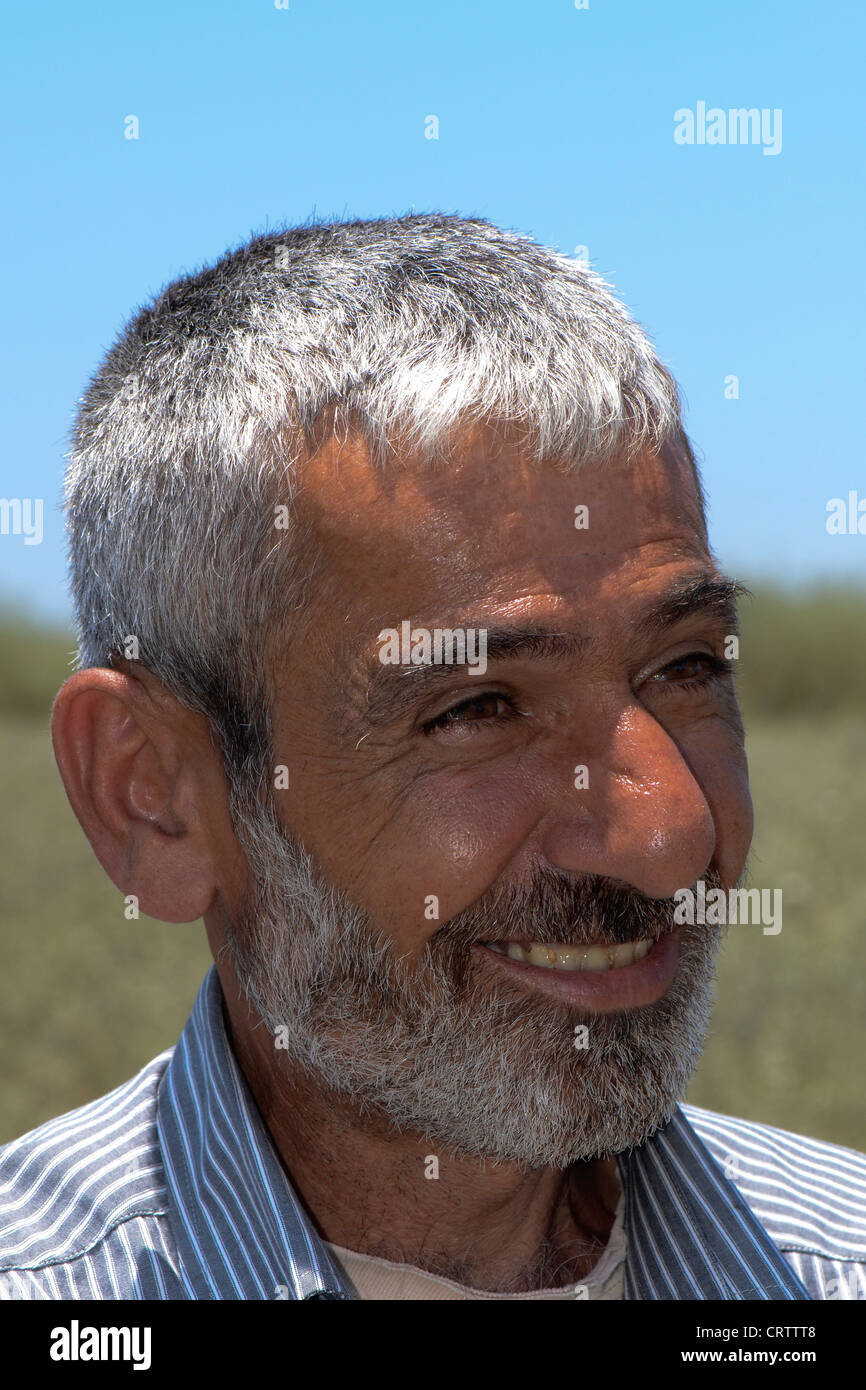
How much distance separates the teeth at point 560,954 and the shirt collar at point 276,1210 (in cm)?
47

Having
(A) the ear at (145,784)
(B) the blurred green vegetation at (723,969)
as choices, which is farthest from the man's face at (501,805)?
(B) the blurred green vegetation at (723,969)

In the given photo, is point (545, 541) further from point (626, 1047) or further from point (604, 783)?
point (626, 1047)

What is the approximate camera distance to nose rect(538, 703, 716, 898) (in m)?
1.84

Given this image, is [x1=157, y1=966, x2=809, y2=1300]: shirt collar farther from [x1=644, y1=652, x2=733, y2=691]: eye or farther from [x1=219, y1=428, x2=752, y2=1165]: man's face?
[x1=644, y1=652, x2=733, y2=691]: eye

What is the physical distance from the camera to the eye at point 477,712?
1917 mm

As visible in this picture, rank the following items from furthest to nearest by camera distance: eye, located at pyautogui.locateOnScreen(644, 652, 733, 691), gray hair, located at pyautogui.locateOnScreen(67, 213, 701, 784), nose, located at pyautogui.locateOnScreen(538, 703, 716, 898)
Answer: eye, located at pyautogui.locateOnScreen(644, 652, 733, 691) < gray hair, located at pyautogui.locateOnScreen(67, 213, 701, 784) < nose, located at pyautogui.locateOnScreen(538, 703, 716, 898)

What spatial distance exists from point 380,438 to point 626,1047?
0.91 meters

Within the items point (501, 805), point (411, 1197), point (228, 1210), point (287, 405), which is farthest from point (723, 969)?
point (287, 405)

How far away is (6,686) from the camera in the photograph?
37781mm

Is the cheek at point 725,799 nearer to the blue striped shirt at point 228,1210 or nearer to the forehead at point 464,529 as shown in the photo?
the forehead at point 464,529

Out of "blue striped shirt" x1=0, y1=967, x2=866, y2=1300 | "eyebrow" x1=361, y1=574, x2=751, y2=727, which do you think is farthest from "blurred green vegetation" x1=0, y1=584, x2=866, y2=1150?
"blue striped shirt" x1=0, y1=967, x2=866, y2=1300

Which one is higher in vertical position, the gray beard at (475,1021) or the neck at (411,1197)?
the gray beard at (475,1021)

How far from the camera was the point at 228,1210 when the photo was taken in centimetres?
198

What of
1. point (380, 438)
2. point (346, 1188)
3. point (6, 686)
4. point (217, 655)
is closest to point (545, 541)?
point (380, 438)
